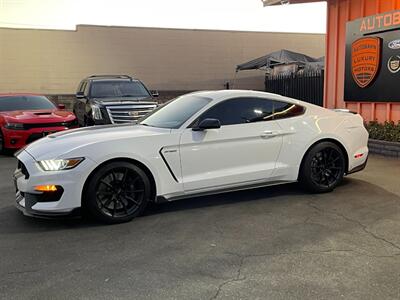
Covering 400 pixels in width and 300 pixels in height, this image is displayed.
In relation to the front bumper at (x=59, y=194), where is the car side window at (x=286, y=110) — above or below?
above

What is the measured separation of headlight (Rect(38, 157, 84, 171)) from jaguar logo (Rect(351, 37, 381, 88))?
8273 millimetres

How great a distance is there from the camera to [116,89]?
12469 millimetres

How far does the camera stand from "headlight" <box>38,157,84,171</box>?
4996 millimetres

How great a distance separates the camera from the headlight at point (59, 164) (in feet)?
16.4

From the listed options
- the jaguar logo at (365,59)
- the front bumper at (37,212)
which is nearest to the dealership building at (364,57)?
the jaguar logo at (365,59)

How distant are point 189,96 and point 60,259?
3151 millimetres

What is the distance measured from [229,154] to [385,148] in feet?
17.2

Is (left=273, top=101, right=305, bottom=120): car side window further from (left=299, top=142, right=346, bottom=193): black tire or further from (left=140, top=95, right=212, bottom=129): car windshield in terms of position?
(left=140, top=95, right=212, bottom=129): car windshield

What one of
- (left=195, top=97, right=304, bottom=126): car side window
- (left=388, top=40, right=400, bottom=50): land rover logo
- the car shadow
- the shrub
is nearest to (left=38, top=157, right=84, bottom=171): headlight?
the car shadow

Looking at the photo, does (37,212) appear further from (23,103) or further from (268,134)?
(23,103)

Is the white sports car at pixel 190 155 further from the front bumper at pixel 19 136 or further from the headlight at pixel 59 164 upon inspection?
the front bumper at pixel 19 136

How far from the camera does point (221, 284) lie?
3.64m

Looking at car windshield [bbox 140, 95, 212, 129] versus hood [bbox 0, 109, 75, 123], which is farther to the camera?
hood [bbox 0, 109, 75, 123]

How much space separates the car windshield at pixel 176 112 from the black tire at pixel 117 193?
87 centimetres
